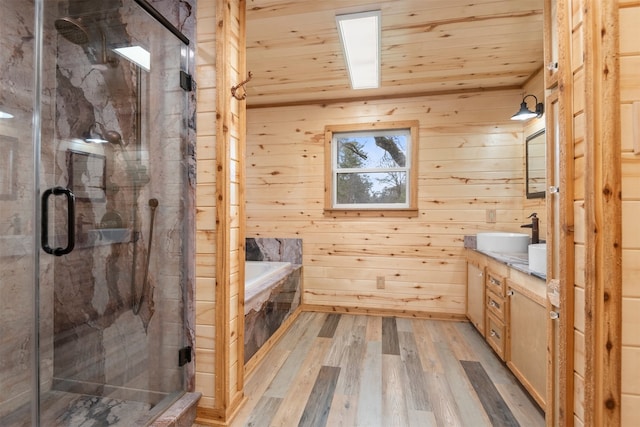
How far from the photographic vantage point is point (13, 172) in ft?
4.96

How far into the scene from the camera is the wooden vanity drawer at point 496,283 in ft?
7.48

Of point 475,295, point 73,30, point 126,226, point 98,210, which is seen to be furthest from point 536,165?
point 73,30

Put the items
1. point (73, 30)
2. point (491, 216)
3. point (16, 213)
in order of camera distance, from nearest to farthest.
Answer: point (16, 213)
point (73, 30)
point (491, 216)

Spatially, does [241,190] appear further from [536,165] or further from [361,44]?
[536,165]

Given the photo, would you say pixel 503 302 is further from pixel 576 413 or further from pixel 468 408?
pixel 576 413

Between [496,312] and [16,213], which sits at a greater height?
[16,213]

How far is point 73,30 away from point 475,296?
357cm

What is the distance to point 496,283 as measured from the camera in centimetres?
242

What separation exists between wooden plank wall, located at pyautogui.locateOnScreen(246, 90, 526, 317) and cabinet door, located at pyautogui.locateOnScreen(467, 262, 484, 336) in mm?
160

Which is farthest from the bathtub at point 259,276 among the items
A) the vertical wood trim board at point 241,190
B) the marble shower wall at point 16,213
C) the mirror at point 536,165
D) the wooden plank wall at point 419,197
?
the mirror at point 536,165

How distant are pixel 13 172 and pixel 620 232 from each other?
8.14ft

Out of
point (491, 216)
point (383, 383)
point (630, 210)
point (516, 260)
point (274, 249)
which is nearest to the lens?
point (630, 210)

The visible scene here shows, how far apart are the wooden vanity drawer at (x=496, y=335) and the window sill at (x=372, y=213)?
4.25 feet

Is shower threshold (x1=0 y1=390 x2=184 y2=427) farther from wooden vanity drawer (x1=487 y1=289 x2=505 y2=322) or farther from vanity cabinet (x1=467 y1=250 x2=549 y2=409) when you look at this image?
wooden vanity drawer (x1=487 y1=289 x2=505 y2=322)
